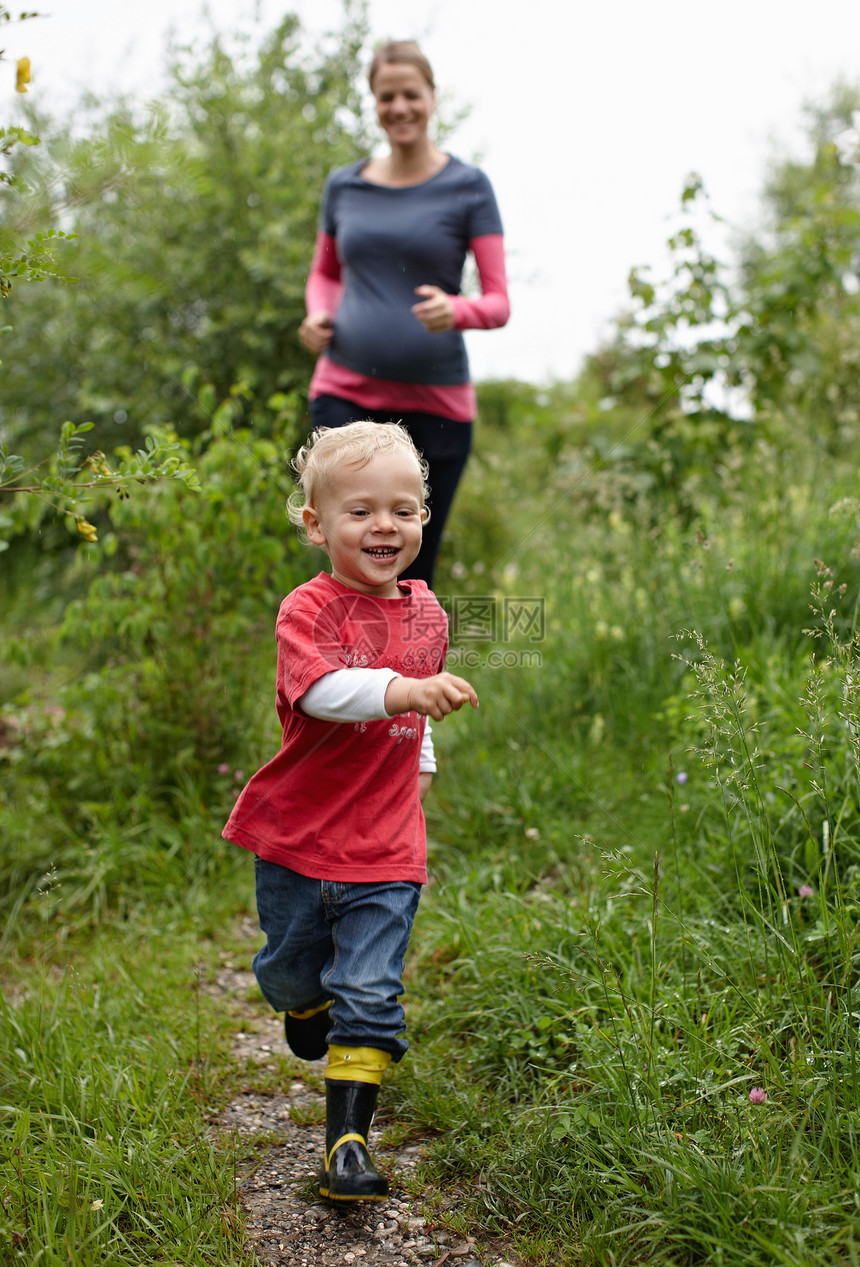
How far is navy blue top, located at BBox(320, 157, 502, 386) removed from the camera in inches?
104

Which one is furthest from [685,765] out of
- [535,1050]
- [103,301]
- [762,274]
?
[103,301]

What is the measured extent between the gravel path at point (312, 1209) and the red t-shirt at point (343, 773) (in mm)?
520

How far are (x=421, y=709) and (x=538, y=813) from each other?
135cm

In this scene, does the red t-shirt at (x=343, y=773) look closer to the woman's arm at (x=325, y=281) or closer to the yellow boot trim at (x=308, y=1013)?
the yellow boot trim at (x=308, y=1013)

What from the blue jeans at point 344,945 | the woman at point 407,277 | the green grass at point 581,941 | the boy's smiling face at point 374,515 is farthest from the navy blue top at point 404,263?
the blue jeans at point 344,945

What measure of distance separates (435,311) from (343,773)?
4.38 ft

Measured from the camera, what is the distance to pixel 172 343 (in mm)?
5316

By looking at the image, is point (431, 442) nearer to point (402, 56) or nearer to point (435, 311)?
point (435, 311)

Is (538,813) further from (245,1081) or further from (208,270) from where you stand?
(208,270)

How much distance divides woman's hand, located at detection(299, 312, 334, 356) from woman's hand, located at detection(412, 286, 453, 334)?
1.14 ft

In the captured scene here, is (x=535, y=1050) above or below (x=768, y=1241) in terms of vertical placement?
below

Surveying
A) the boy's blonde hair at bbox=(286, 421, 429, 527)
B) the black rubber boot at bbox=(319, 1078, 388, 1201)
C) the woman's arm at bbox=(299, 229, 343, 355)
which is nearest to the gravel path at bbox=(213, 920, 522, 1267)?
the black rubber boot at bbox=(319, 1078, 388, 1201)

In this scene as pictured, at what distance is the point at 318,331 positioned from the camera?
2.71 m

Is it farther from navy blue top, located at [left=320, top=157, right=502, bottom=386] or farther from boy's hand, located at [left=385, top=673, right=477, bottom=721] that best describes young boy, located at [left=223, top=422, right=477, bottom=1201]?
navy blue top, located at [left=320, top=157, right=502, bottom=386]
